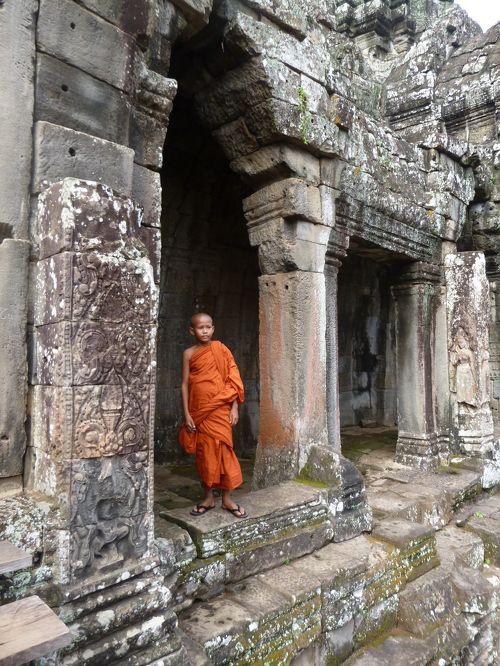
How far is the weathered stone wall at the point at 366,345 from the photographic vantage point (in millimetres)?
9570

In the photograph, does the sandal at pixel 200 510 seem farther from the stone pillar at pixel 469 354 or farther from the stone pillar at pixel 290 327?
the stone pillar at pixel 469 354

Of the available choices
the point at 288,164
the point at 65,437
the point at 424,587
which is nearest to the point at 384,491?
the point at 424,587

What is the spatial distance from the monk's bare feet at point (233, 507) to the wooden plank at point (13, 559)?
5.41 ft

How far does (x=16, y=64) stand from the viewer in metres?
2.23

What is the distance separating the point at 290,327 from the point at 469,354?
3.50 metres

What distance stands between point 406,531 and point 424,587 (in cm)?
44

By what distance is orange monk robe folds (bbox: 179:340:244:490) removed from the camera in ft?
11.2

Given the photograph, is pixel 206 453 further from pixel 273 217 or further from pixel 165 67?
pixel 165 67

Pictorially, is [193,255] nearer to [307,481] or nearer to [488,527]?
[307,481]

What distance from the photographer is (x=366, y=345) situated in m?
10.1

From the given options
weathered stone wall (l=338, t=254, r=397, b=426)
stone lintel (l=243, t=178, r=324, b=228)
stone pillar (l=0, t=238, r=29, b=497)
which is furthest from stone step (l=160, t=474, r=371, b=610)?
weathered stone wall (l=338, t=254, r=397, b=426)

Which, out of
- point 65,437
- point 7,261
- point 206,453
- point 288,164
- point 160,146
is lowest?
point 206,453

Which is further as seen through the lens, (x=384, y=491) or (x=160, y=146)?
(x=384, y=491)

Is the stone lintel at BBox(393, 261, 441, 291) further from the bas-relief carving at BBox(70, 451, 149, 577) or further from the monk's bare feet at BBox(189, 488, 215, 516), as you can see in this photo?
the bas-relief carving at BBox(70, 451, 149, 577)
